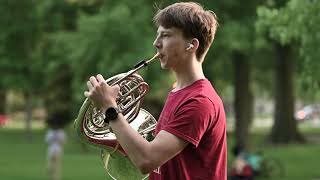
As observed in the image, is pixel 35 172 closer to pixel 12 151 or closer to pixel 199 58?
pixel 12 151

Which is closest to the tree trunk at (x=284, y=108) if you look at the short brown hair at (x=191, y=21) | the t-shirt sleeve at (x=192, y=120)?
the short brown hair at (x=191, y=21)

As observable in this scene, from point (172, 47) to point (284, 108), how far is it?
87.2 ft

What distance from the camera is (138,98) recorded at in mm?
3158

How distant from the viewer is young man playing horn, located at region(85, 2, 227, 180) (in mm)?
2691

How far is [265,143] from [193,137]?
89.1ft

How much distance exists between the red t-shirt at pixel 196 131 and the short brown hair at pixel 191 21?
178mm

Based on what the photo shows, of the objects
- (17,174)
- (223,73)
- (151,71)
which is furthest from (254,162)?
(223,73)

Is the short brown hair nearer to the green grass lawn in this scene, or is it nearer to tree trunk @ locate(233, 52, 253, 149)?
the green grass lawn

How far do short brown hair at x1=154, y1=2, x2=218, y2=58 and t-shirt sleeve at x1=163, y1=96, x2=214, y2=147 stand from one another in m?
A: 0.25

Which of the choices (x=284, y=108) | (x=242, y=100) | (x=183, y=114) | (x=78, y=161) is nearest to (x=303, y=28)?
(x=183, y=114)

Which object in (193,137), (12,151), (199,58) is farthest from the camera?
(12,151)

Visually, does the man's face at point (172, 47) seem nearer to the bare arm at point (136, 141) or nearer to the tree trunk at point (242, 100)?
the bare arm at point (136, 141)

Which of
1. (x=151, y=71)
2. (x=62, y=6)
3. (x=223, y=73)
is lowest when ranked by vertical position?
(x=151, y=71)

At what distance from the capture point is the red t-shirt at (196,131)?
271 centimetres
